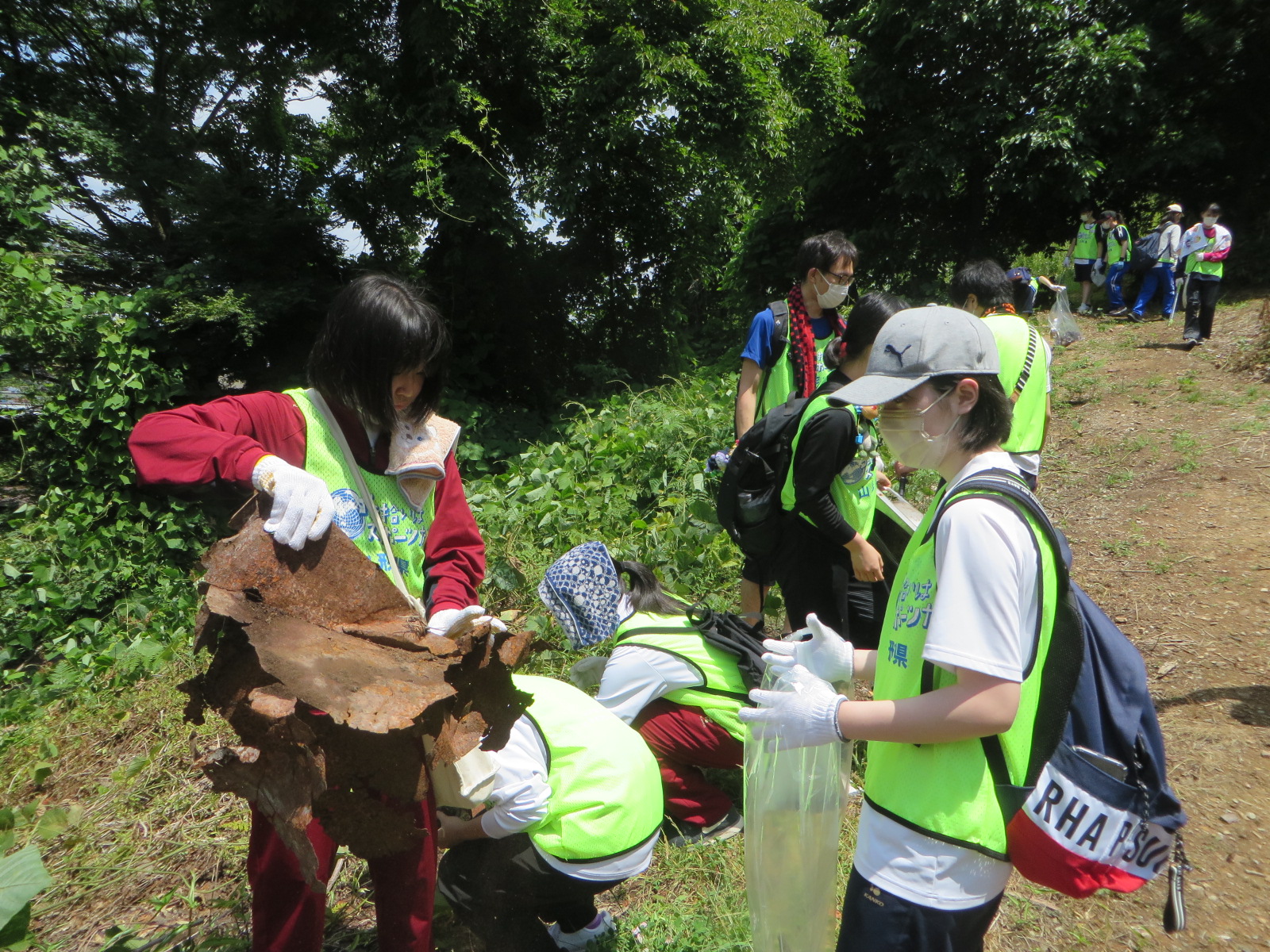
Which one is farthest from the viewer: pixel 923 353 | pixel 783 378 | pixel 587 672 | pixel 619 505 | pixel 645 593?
pixel 619 505

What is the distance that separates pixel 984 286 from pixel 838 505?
1573mm

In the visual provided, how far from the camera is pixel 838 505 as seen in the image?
286 cm

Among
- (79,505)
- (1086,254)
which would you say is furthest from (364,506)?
(1086,254)

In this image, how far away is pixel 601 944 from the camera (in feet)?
7.48

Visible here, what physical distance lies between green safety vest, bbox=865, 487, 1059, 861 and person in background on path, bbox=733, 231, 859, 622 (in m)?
1.81

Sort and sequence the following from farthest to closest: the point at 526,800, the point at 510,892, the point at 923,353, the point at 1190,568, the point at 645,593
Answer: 1. the point at 1190,568
2. the point at 645,593
3. the point at 510,892
4. the point at 526,800
5. the point at 923,353

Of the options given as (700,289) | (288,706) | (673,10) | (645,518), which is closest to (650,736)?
(288,706)

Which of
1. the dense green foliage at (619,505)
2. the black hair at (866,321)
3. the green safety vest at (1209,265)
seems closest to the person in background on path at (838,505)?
the black hair at (866,321)

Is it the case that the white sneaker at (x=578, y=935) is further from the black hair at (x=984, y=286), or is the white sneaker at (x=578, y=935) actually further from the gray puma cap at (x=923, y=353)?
the black hair at (x=984, y=286)

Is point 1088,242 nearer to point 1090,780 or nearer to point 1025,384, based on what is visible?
point 1025,384

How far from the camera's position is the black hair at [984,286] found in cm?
372

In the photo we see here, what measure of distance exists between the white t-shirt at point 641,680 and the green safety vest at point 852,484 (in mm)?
692

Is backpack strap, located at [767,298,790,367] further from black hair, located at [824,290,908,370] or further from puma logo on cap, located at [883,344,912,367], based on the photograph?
puma logo on cap, located at [883,344,912,367]

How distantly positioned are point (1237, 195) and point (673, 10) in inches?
402
